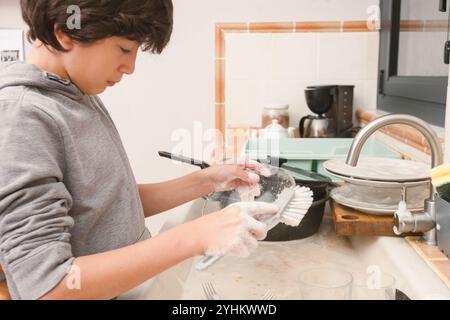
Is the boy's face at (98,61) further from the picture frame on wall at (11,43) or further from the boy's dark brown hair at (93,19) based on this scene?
the picture frame on wall at (11,43)

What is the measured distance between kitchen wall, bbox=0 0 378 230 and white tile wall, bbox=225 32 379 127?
Result: 0.05 meters

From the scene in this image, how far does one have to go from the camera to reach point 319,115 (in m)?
1.95

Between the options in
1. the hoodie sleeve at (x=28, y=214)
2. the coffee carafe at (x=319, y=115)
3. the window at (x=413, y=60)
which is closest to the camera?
the hoodie sleeve at (x=28, y=214)

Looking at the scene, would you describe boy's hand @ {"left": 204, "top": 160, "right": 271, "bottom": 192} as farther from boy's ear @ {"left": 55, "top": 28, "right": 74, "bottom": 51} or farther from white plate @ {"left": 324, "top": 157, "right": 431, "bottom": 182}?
boy's ear @ {"left": 55, "top": 28, "right": 74, "bottom": 51}

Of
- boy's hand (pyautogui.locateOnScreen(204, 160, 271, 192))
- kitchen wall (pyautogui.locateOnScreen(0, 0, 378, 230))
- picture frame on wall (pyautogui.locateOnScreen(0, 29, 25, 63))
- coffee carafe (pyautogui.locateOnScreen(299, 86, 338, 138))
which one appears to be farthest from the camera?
picture frame on wall (pyautogui.locateOnScreen(0, 29, 25, 63))

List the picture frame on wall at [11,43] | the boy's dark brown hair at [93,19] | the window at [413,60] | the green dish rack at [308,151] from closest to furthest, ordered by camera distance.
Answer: the boy's dark brown hair at [93,19] < the green dish rack at [308,151] < the window at [413,60] < the picture frame on wall at [11,43]

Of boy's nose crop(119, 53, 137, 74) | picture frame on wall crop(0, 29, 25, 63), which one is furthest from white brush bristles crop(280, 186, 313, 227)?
picture frame on wall crop(0, 29, 25, 63)

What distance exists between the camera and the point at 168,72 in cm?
209

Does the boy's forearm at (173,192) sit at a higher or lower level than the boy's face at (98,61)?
lower

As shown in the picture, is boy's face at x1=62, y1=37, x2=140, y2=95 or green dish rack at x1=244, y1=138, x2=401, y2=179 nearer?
boy's face at x1=62, y1=37, x2=140, y2=95

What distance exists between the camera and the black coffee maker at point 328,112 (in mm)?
1896

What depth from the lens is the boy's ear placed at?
76cm

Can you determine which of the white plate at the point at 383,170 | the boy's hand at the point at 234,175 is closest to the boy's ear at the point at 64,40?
the boy's hand at the point at 234,175
